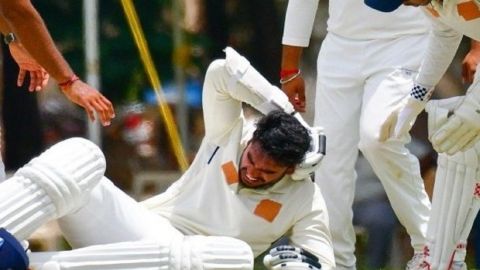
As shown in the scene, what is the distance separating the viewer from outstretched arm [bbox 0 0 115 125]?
19.0 ft

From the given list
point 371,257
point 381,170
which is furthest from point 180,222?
point 371,257

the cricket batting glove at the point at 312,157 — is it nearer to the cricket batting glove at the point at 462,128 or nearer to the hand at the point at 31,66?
the cricket batting glove at the point at 462,128

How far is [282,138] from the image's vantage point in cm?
607

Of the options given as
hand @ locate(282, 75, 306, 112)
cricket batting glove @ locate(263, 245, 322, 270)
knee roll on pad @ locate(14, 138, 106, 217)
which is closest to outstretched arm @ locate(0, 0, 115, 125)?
knee roll on pad @ locate(14, 138, 106, 217)

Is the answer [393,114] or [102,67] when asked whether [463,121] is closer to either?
[393,114]

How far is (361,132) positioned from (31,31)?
1.57 metres

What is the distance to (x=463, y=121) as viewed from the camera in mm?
6199

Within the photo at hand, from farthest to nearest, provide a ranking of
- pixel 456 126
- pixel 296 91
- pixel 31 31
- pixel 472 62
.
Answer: pixel 296 91
pixel 472 62
pixel 456 126
pixel 31 31

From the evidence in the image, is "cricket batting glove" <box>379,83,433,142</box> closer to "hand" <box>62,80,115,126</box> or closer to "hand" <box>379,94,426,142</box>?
"hand" <box>379,94,426,142</box>

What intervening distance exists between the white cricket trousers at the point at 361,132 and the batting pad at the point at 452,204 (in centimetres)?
37

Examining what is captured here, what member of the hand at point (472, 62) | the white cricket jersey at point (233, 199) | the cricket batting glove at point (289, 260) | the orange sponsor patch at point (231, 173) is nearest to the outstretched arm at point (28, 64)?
the white cricket jersey at point (233, 199)

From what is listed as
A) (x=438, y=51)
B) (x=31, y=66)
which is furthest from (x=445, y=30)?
(x=31, y=66)

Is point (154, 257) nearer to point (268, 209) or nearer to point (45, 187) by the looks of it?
point (45, 187)

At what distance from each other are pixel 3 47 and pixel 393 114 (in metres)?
4.60
